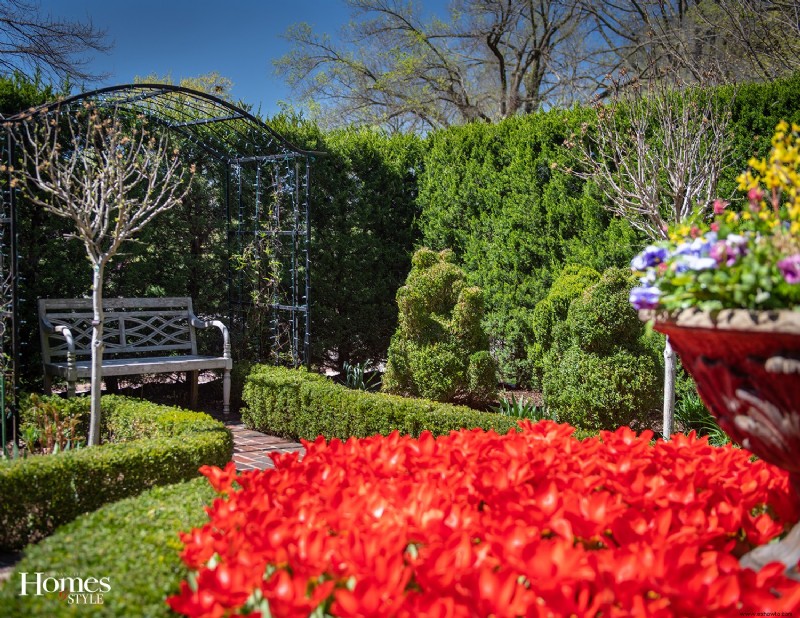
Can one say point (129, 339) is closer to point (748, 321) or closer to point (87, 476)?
point (87, 476)

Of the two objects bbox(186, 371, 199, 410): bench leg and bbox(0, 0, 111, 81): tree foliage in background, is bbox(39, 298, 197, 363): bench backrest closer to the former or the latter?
bbox(186, 371, 199, 410): bench leg

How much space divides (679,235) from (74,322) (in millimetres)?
6827

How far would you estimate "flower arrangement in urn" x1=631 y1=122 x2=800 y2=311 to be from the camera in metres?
1.80

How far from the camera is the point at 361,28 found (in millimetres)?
20172

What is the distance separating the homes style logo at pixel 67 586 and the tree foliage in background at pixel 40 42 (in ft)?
50.0

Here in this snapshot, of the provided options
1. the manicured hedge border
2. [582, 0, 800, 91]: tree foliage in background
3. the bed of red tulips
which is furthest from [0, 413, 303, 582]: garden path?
[582, 0, 800, 91]: tree foliage in background

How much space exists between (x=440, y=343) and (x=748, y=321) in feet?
19.8

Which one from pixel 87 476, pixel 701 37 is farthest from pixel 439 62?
pixel 87 476

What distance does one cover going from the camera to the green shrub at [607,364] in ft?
21.0

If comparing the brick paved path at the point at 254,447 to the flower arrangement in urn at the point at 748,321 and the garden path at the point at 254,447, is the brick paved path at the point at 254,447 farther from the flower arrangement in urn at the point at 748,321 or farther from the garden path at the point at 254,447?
the flower arrangement in urn at the point at 748,321

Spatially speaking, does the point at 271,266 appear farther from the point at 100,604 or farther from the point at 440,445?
the point at 100,604

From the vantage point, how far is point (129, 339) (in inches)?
332

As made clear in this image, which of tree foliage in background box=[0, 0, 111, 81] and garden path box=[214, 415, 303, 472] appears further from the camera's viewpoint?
tree foliage in background box=[0, 0, 111, 81]

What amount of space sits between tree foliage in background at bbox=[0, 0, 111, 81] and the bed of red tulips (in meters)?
15.2
